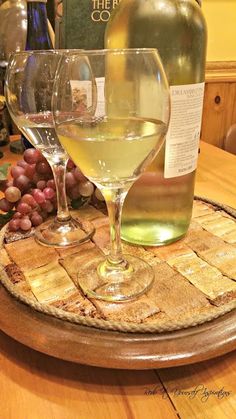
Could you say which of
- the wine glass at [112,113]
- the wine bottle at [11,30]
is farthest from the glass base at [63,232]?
the wine bottle at [11,30]

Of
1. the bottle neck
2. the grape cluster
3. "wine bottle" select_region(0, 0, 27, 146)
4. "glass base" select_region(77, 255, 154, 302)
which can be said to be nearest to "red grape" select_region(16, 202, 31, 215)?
the grape cluster

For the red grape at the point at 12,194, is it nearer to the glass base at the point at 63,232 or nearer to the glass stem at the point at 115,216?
the glass base at the point at 63,232

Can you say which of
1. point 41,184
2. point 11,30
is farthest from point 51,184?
point 11,30

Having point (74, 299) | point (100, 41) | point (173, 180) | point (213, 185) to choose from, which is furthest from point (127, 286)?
point (100, 41)

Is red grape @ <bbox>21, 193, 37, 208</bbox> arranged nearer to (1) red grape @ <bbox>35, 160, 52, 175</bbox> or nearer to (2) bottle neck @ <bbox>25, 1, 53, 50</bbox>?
(1) red grape @ <bbox>35, 160, 52, 175</bbox>

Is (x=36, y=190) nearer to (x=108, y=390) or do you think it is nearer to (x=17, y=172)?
(x=17, y=172)
